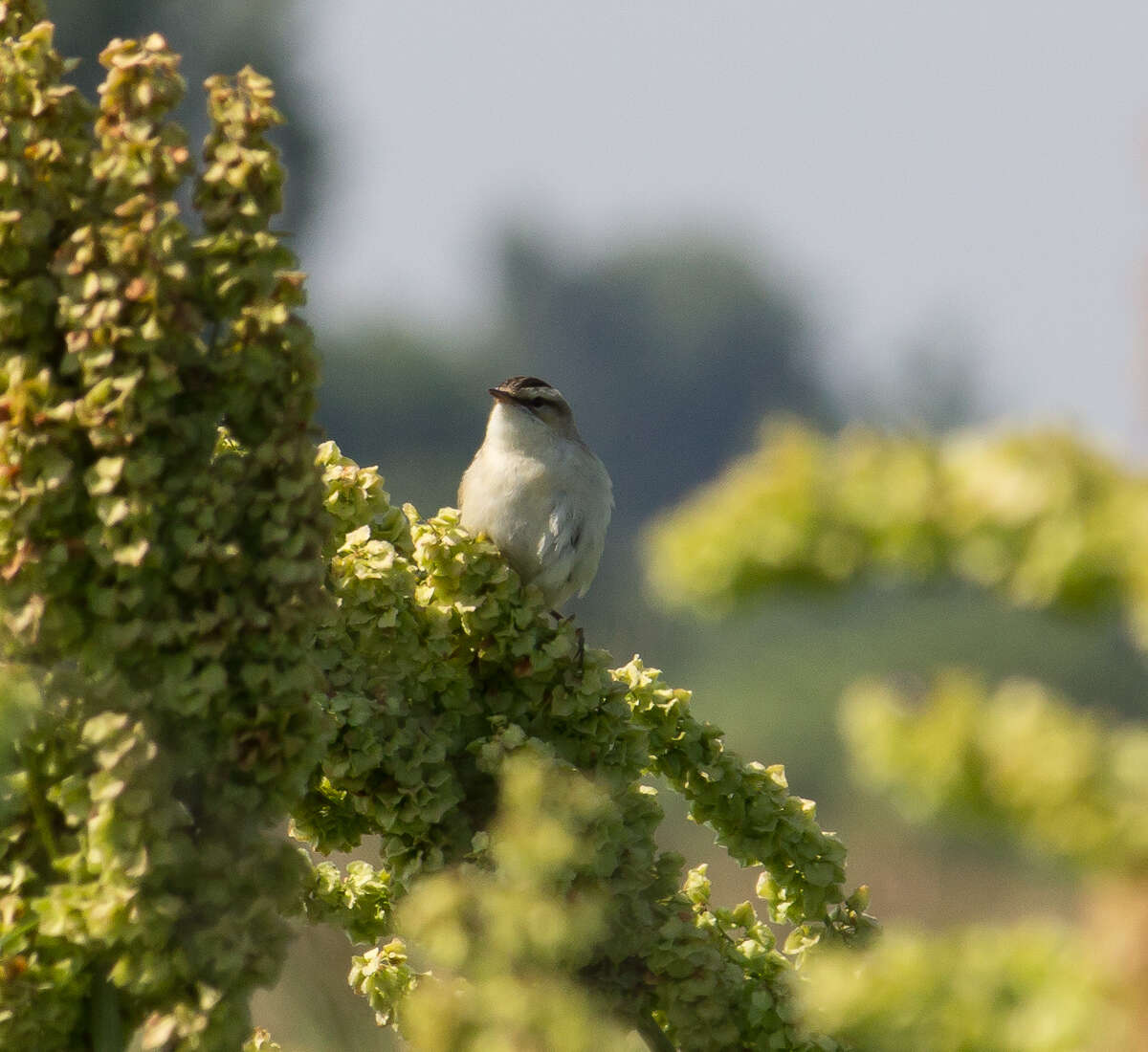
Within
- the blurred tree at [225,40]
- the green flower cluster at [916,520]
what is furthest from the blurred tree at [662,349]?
the green flower cluster at [916,520]

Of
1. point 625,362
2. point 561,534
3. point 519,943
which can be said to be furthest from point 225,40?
point 519,943

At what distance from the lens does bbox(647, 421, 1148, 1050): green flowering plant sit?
4.98 ft

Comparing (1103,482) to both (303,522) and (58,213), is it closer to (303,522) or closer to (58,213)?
(303,522)

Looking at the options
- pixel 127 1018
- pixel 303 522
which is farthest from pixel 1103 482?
pixel 127 1018

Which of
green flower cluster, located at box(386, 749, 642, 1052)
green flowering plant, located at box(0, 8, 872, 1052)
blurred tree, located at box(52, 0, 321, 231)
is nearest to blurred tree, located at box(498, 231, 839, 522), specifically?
blurred tree, located at box(52, 0, 321, 231)

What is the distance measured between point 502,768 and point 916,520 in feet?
6.16

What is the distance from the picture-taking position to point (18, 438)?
8.70ft

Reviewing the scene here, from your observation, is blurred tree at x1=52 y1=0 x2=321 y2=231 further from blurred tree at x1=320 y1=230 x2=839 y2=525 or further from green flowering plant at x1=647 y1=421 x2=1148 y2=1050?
green flowering plant at x1=647 y1=421 x2=1148 y2=1050

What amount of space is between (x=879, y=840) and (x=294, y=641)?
15.6 meters

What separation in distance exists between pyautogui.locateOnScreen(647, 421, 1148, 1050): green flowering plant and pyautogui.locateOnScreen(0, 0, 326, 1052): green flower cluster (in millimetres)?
1136

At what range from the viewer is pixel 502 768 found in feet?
11.2

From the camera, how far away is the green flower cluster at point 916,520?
1.59 meters

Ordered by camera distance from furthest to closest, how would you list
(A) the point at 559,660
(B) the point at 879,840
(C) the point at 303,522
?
(B) the point at 879,840
(A) the point at 559,660
(C) the point at 303,522

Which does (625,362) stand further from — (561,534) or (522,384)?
(561,534)
